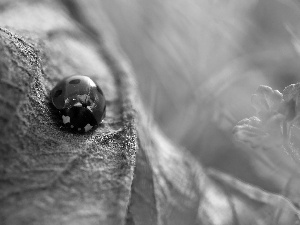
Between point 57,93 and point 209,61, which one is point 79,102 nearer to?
point 57,93

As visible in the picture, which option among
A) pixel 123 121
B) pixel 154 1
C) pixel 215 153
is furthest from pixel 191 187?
pixel 154 1

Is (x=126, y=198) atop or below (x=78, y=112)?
below

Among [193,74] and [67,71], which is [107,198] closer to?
[67,71]

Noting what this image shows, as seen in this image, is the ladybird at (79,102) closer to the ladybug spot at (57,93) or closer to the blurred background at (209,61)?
the ladybug spot at (57,93)

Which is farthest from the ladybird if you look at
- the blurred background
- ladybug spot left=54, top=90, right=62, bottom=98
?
the blurred background

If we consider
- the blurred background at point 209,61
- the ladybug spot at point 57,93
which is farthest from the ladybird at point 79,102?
the blurred background at point 209,61

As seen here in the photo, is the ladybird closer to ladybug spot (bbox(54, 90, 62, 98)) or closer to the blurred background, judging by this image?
ladybug spot (bbox(54, 90, 62, 98))
